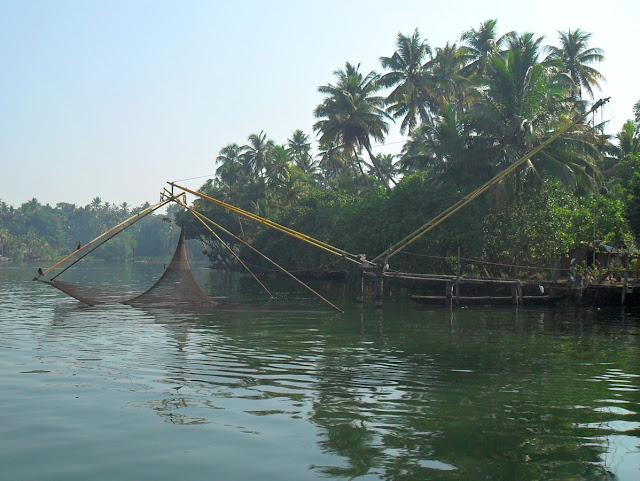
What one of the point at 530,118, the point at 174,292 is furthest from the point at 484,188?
the point at 174,292

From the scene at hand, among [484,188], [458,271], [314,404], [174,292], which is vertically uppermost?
[484,188]

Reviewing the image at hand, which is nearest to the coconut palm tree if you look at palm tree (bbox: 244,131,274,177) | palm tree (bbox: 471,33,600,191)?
palm tree (bbox: 244,131,274,177)

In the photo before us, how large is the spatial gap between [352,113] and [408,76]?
5180 mm

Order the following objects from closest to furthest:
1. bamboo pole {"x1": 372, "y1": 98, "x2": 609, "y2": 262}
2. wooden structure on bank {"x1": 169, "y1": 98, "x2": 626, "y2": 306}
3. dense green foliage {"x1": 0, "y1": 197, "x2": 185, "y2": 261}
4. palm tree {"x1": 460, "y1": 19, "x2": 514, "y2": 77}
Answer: wooden structure on bank {"x1": 169, "y1": 98, "x2": 626, "y2": 306}, bamboo pole {"x1": 372, "y1": 98, "x2": 609, "y2": 262}, palm tree {"x1": 460, "y1": 19, "x2": 514, "y2": 77}, dense green foliage {"x1": 0, "y1": 197, "x2": 185, "y2": 261}

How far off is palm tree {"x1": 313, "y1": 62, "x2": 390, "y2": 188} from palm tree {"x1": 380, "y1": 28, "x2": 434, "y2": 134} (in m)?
1.09

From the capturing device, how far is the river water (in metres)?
6.38

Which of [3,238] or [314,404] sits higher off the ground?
[3,238]

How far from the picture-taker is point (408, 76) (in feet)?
147

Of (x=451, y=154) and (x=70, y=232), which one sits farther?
(x=70, y=232)

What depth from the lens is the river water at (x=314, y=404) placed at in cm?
638

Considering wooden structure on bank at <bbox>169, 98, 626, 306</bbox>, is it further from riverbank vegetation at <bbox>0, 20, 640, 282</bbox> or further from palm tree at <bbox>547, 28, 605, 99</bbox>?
palm tree at <bbox>547, 28, 605, 99</bbox>

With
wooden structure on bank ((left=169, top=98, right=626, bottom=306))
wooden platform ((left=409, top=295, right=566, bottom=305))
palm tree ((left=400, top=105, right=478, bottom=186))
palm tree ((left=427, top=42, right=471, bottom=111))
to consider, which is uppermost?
palm tree ((left=427, top=42, right=471, bottom=111))

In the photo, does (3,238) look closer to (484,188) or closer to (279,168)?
(279,168)

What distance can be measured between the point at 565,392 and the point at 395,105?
1514 inches
